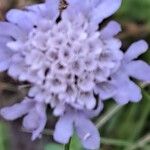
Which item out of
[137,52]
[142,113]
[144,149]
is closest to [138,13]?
[142,113]

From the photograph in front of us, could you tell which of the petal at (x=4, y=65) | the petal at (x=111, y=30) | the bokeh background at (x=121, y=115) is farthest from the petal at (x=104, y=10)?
the bokeh background at (x=121, y=115)

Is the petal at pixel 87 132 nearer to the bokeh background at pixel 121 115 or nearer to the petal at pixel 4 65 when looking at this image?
the petal at pixel 4 65

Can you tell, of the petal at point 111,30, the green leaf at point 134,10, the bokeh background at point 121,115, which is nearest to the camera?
the petal at point 111,30

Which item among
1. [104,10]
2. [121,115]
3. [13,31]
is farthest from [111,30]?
[121,115]

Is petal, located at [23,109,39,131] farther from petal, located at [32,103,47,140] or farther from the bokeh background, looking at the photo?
the bokeh background

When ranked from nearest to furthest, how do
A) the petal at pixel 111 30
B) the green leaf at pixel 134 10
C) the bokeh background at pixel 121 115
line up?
the petal at pixel 111 30, the bokeh background at pixel 121 115, the green leaf at pixel 134 10

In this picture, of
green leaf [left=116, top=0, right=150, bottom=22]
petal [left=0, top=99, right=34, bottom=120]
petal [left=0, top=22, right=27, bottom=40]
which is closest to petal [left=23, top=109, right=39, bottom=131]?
petal [left=0, top=99, right=34, bottom=120]

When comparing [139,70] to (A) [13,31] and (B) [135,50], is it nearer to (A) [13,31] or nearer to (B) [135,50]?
(B) [135,50]
